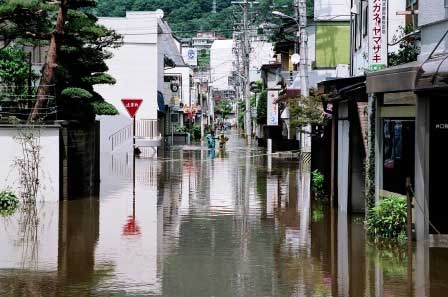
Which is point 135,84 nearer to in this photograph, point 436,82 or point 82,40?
point 82,40

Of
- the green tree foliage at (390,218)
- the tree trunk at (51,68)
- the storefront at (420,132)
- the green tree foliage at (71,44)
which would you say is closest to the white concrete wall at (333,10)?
the green tree foliage at (71,44)

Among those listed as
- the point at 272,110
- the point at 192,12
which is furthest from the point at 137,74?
the point at 192,12

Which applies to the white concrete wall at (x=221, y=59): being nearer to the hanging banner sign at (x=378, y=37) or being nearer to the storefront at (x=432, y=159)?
the hanging banner sign at (x=378, y=37)

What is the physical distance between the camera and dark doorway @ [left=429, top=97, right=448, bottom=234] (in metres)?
14.0

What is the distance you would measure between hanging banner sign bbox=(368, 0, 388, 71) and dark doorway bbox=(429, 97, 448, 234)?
2213 mm

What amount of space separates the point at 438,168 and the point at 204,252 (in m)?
4.54

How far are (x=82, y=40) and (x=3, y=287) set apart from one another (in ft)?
46.9

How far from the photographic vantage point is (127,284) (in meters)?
10.6

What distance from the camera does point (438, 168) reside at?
1401 centimetres

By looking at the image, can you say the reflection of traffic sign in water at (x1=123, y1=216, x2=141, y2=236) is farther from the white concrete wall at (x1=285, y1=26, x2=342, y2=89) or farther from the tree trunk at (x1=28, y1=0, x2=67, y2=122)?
the white concrete wall at (x1=285, y1=26, x2=342, y2=89)

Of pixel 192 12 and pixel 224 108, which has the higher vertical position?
pixel 192 12

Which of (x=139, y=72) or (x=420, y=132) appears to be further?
(x=139, y=72)

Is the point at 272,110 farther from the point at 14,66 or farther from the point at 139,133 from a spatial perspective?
the point at 14,66

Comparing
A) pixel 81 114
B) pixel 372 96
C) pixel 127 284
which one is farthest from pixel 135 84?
pixel 127 284
